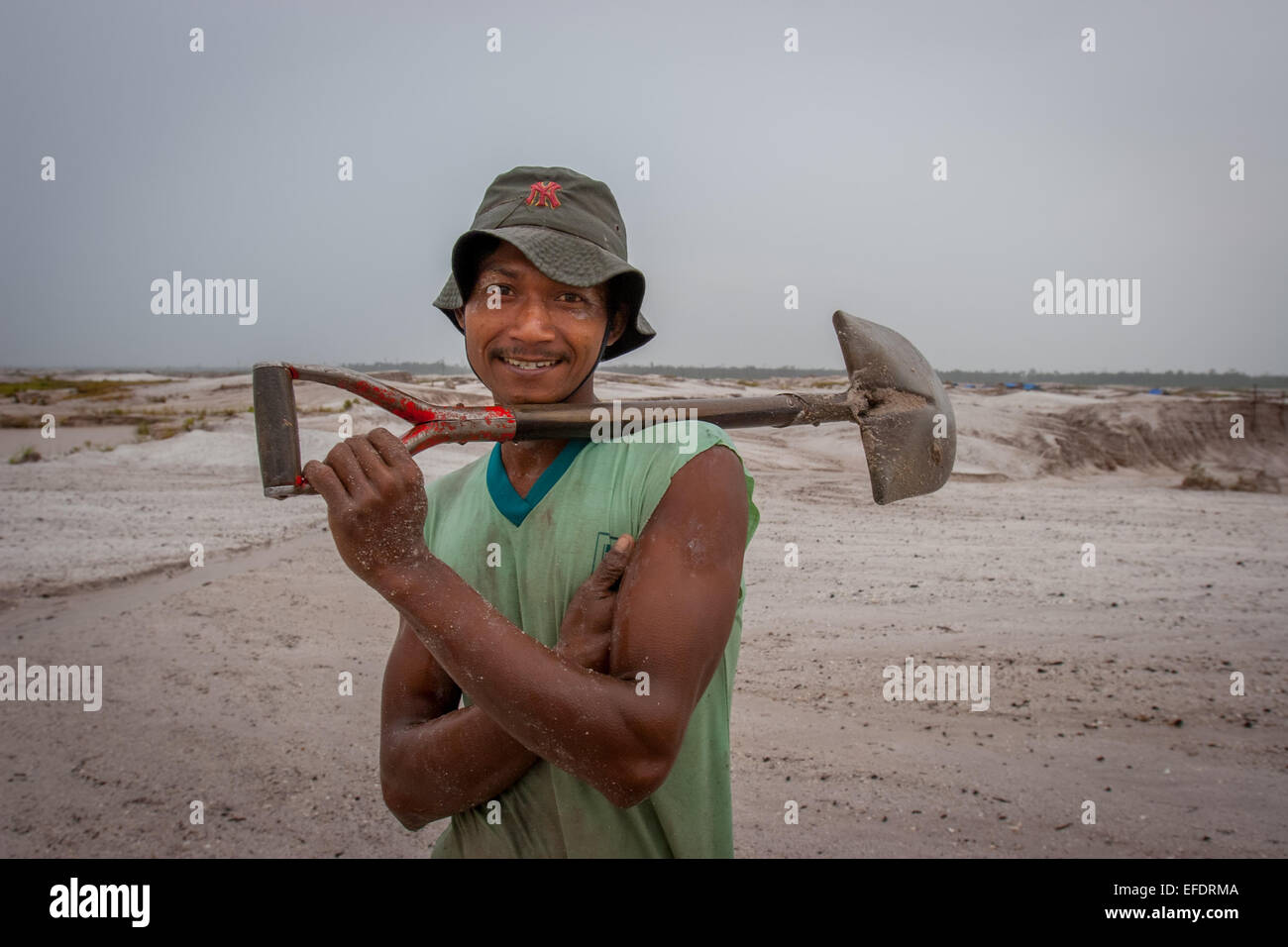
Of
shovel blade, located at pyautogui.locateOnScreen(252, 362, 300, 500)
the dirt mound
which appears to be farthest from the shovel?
the dirt mound

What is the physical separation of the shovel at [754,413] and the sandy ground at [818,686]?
1870mm

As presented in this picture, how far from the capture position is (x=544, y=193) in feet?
4.71

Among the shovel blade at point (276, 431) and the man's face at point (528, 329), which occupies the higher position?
the man's face at point (528, 329)

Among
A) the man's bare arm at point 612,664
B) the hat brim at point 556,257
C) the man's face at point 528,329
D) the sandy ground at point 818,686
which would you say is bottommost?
the sandy ground at point 818,686

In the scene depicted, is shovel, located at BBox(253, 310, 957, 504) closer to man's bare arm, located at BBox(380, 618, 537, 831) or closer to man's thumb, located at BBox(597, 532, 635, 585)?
man's thumb, located at BBox(597, 532, 635, 585)

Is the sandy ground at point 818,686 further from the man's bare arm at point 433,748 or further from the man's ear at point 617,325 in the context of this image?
the man's ear at point 617,325

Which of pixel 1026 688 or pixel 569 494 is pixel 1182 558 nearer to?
pixel 1026 688

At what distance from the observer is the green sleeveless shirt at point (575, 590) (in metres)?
1.35

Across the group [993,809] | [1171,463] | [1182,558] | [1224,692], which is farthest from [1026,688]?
[1171,463]

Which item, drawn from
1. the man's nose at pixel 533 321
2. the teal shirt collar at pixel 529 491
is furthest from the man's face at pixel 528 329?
the teal shirt collar at pixel 529 491

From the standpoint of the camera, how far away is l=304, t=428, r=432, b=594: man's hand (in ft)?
3.62

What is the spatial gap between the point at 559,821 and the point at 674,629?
1.57 ft

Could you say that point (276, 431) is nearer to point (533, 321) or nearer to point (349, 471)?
point (349, 471)

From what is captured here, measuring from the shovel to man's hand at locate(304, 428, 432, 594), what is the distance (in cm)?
12
